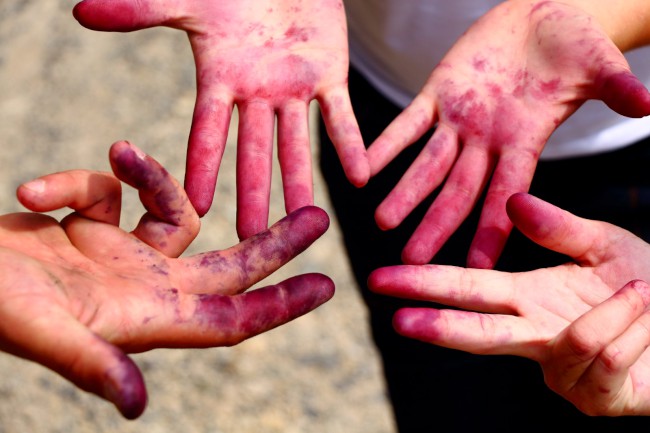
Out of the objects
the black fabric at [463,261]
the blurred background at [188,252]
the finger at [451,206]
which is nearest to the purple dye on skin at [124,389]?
the finger at [451,206]

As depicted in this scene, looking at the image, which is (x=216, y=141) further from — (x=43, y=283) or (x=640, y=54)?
(x=640, y=54)

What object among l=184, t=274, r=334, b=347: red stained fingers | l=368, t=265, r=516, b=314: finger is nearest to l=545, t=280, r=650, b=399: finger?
l=368, t=265, r=516, b=314: finger

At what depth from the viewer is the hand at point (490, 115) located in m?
1.35

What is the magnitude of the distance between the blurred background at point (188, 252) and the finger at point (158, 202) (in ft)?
3.38

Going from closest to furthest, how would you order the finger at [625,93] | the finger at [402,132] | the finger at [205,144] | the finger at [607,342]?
the finger at [607,342] < the finger at [625,93] < the finger at [205,144] < the finger at [402,132]

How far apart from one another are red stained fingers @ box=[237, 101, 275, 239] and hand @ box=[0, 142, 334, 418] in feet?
0.27

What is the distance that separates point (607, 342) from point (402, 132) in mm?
546

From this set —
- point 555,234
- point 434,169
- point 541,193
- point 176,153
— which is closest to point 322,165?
point 434,169

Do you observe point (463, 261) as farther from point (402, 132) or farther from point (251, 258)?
point (251, 258)

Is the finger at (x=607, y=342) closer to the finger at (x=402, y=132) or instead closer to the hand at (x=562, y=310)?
the hand at (x=562, y=310)

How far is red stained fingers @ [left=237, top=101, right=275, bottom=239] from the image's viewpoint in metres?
1.32

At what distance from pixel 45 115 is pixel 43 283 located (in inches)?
72.3

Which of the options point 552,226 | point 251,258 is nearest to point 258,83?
point 251,258

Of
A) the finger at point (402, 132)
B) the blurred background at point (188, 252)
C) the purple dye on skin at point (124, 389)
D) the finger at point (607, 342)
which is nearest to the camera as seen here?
the purple dye on skin at point (124, 389)
